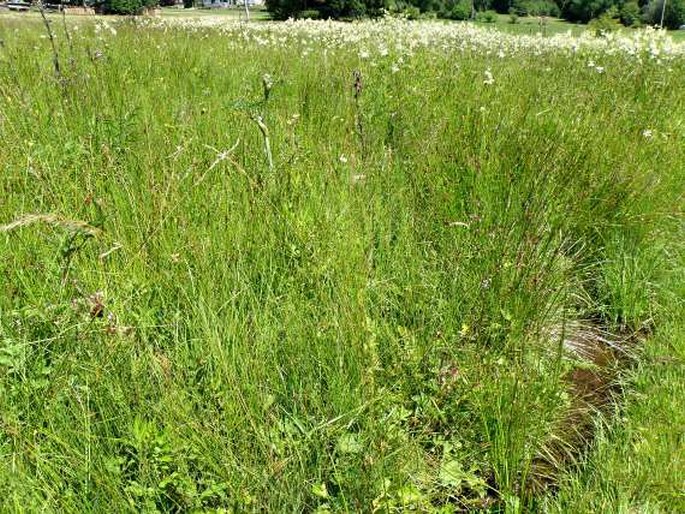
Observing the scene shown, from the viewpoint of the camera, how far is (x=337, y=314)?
5.15 feet

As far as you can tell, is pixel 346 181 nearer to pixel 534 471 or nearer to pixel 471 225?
pixel 471 225

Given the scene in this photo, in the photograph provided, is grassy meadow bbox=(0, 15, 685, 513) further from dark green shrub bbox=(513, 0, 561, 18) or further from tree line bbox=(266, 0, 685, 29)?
tree line bbox=(266, 0, 685, 29)

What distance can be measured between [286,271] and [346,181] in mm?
695

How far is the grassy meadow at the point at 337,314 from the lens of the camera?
51.0 inches

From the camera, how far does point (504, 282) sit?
1.99 metres

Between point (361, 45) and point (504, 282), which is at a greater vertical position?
point (361, 45)

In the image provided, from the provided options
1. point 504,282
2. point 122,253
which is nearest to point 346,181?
point 504,282

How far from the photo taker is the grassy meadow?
1296 mm


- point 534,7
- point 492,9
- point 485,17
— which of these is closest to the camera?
point 534,7

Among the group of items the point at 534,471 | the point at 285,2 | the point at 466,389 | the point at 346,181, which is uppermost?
the point at 285,2

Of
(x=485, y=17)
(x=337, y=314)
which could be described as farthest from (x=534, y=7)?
(x=485, y=17)

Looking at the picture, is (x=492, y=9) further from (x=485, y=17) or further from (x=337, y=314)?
(x=337, y=314)

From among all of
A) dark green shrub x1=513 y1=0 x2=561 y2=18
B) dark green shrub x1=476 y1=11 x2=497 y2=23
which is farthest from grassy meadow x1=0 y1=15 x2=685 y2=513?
dark green shrub x1=476 y1=11 x2=497 y2=23

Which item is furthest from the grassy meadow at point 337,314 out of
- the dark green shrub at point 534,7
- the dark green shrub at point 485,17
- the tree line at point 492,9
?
the dark green shrub at point 485,17
